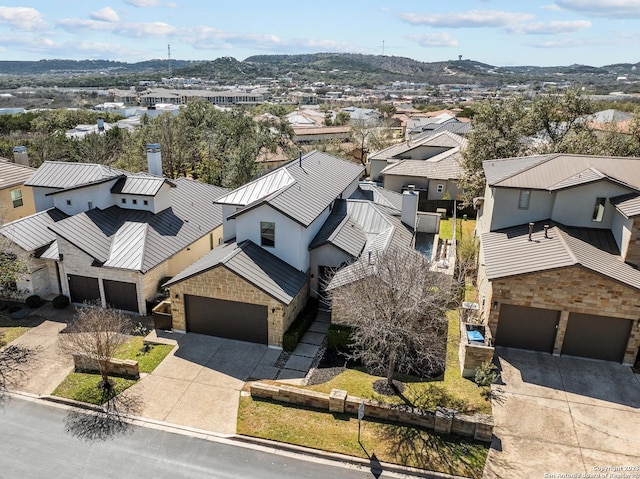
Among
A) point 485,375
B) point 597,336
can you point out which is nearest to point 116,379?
point 485,375

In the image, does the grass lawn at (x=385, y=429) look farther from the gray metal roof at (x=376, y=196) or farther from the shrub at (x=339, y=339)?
the gray metal roof at (x=376, y=196)

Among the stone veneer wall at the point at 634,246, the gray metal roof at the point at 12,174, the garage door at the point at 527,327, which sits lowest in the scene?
the garage door at the point at 527,327

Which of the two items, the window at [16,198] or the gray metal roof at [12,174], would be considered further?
the window at [16,198]

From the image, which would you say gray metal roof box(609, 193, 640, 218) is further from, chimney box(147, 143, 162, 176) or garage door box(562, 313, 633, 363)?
chimney box(147, 143, 162, 176)

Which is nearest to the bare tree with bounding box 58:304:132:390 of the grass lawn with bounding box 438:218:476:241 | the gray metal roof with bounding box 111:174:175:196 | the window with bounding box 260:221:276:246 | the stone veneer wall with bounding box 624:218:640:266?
the window with bounding box 260:221:276:246

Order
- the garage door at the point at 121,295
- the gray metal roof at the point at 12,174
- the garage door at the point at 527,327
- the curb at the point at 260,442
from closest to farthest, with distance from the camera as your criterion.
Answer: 1. the curb at the point at 260,442
2. the garage door at the point at 527,327
3. the garage door at the point at 121,295
4. the gray metal roof at the point at 12,174

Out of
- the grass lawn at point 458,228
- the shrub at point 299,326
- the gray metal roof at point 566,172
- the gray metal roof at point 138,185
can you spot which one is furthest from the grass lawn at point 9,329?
the grass lawn at point 458,228

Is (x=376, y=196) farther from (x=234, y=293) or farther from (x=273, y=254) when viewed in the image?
(x=234, y=293)

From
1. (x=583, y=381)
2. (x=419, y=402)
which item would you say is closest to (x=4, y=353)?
(x=419, y=402)

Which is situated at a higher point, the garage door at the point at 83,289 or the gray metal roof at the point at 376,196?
the gray metal roof at the point at 376,196
